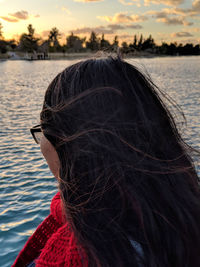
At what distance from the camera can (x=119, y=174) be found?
1.46m

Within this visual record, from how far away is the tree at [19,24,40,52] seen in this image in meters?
148

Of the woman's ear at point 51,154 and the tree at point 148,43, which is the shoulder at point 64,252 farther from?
the tree at point 148,43

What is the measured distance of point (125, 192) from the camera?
1432mm

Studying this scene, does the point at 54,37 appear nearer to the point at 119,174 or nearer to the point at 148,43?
the point at 148,43

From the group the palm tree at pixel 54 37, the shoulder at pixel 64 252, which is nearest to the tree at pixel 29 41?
the palm tree at pixel 54 37

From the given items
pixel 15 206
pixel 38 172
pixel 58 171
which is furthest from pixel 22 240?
pixel 58 171

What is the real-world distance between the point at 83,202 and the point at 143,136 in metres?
0.39

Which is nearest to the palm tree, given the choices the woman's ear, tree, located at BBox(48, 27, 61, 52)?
tree, located at BBox(48, 27, 61, 52)

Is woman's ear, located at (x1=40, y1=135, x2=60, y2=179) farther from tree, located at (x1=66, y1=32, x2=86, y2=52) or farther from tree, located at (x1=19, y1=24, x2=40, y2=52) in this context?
tree, located at (x1=66, y1=32, x2=86, y2=52)

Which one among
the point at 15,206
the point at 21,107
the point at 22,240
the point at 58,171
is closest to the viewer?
the point at 58,171

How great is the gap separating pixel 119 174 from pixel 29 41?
511 feet

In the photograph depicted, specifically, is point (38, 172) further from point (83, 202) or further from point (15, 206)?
point (83, 202)

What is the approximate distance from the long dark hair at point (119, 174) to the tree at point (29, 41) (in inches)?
6098

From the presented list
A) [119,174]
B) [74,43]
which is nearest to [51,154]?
[119,174]
